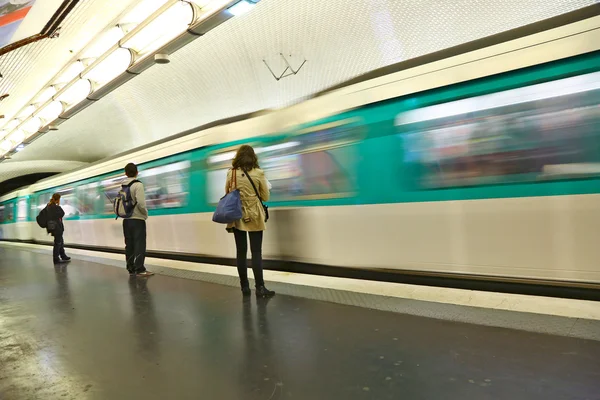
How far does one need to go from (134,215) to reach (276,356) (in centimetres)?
423

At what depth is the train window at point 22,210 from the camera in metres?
17.6

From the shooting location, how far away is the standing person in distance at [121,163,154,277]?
606 cm

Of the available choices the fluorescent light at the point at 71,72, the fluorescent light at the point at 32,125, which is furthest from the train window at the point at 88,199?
the fluorescent light at the point at 71,72

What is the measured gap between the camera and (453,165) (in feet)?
13.2

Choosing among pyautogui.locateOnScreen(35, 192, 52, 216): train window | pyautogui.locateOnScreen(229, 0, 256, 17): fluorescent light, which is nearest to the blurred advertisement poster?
pyautogui.locateOnScreen(229, 0, 256, 17): fluorescent light

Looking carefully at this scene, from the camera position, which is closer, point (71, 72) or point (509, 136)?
point (509, 136)

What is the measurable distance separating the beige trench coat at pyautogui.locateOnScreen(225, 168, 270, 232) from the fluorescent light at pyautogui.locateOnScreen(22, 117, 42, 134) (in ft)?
30.2

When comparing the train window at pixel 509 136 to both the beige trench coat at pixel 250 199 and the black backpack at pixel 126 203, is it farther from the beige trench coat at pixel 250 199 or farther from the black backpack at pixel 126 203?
the black backpack at pixel 126 203

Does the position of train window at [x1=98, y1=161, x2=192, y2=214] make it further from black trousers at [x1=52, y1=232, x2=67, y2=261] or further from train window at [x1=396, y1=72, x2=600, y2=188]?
train window at [x1=396, y1=72, x2=600, y2=188]

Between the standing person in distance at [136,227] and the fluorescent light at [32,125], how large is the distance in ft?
21.9

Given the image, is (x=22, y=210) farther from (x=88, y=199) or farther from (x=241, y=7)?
(x=241, y=7)

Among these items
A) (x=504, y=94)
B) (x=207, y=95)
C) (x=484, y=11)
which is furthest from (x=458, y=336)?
(x=207, y=95)

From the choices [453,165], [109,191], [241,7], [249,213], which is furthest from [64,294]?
[109,191]

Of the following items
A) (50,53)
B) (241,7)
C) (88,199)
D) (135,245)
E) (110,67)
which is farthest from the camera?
(88,199)
